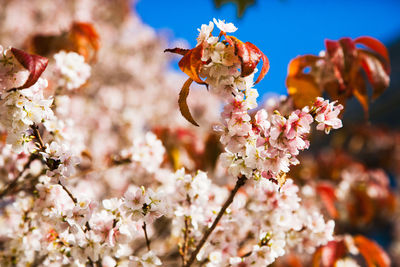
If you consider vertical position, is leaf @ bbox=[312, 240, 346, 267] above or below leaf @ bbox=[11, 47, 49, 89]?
below

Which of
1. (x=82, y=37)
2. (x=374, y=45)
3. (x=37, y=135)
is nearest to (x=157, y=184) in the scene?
(x=82, y=37)

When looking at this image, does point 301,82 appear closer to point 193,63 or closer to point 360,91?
point 360,91

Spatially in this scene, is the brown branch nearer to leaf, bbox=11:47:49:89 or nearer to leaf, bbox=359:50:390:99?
leaf, bbox=11:47:49:89

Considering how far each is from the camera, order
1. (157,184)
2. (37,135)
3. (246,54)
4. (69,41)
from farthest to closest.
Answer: (157,184) → (69,41) → (37,135) → (246,54)

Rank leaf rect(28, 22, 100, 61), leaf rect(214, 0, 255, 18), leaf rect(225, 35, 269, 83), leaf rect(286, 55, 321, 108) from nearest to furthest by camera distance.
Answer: leaf rect(225, 35, 269, 83) < leaf rect(286, 55, 321, 108) < leaf rect(214, 0, 255, 18) < leaf rect(28, 22, 100, 61)

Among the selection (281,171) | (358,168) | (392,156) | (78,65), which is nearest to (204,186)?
(281,171)

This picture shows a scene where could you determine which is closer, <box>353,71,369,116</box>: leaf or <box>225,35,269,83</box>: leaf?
<box>225,35,269,83</box>: leaf

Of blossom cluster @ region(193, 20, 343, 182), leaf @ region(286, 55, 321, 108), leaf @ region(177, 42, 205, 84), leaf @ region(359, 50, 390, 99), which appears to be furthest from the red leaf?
leaf @ region(177, 42, 205, 84)
